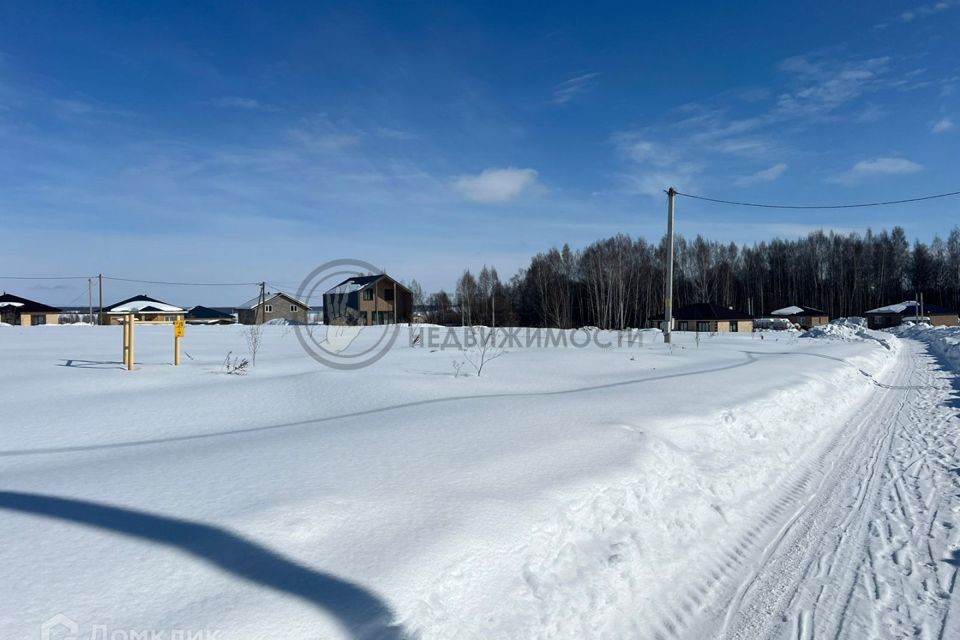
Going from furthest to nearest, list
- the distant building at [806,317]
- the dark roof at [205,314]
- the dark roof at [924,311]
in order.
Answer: the distant building at [806,317] < the dark roof at [205,314] < the dark roof at [924,311]

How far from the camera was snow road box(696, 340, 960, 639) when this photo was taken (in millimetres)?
2908

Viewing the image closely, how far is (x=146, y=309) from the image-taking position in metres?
50.7

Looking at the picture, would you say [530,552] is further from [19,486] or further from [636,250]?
[636,250]

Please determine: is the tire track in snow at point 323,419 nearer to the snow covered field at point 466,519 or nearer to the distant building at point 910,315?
the snow covered field at point 466,519

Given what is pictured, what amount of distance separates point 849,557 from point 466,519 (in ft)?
9.31

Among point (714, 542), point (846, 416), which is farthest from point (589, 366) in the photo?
point (714, 542)

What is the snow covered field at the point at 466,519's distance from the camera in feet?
8.24

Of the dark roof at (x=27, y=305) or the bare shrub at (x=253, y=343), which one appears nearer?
the bare shrub at (x=253, y=343)

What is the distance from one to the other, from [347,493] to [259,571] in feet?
3.29

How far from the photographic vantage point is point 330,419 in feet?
21.1

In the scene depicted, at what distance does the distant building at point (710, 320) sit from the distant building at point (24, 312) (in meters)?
61.5

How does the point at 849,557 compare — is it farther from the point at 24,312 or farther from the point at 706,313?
the point at 24,312

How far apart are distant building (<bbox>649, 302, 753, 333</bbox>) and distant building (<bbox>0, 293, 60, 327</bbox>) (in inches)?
2420

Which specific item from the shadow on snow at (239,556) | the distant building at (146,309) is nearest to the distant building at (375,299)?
the distant building at (146,309)
